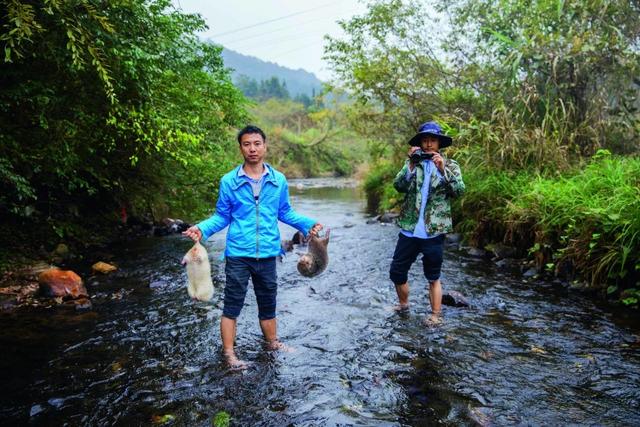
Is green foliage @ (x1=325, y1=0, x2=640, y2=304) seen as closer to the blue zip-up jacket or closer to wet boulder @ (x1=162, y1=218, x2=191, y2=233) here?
the blue zip-up jacket

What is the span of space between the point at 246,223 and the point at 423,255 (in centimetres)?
210

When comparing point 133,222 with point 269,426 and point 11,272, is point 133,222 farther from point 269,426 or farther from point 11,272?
point 269,426

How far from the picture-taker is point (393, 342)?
444cm

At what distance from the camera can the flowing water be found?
A: 10.4ft

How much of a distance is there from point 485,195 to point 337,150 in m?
35.9

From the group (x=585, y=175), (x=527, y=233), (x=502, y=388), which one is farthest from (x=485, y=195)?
(x=502, y=388)

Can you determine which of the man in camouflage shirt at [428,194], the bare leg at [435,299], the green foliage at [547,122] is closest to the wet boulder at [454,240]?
the green foliage at [547,122]

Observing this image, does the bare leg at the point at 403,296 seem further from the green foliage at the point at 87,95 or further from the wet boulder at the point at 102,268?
the wet boulder at the point at 102,268

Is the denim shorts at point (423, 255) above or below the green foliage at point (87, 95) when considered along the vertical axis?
below

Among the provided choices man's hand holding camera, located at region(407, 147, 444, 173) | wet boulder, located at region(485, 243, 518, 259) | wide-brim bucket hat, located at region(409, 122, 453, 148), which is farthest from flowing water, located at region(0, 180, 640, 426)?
wide-brim bucket hat, located at region(409, 122, 453, 148)

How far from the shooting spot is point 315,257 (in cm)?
447

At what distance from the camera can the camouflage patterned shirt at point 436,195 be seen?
4.68m

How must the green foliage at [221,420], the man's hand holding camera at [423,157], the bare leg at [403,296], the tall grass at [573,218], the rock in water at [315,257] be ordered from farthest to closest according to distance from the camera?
the tall grass at [573,218] → the bare leg at [403,296] → the man's hand holding camera at [423,157] → the rock in water at [315,257] → the green foliage at [221,420]

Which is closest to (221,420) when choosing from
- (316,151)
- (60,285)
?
(60,285)
